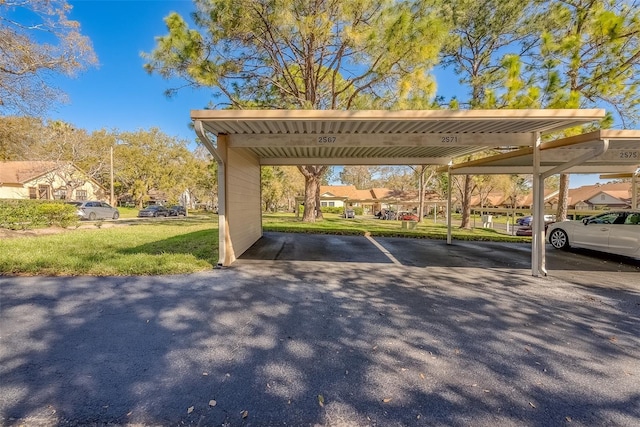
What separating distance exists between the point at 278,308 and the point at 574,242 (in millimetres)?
8644

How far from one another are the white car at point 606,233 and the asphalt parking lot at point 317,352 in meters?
2.24

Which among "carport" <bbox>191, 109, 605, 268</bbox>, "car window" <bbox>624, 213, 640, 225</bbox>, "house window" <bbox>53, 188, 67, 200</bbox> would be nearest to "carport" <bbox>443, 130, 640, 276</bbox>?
"carport" <bbox>191, 109, 605, 268</bbox>

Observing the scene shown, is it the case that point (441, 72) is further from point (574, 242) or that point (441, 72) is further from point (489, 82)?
point (574, 242)

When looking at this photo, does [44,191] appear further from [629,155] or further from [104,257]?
[629,155]

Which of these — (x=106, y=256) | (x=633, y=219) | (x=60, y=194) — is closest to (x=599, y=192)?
(x=633, y=219)

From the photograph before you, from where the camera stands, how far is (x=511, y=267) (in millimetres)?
6254

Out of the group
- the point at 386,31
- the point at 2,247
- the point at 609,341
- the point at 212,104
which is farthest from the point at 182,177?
the point at 609,341

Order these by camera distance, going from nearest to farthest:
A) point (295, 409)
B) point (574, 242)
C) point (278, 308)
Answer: point (295, 409)
point (278, 308)
point (574, 242)

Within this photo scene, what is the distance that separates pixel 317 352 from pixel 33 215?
547 inches

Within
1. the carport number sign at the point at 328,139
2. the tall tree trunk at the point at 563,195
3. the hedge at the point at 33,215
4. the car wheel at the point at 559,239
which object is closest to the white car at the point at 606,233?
the car wheel at the point at 559,239

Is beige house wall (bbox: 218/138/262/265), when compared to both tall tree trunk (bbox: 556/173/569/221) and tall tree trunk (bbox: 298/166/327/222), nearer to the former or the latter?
tall tree trunk (bbox: 298/166/327/222)

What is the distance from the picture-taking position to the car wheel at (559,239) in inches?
329

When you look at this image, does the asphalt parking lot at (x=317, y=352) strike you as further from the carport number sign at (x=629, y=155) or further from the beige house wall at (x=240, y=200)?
the carport number sign at (x=629, y=155)

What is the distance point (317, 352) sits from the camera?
2.66 m
